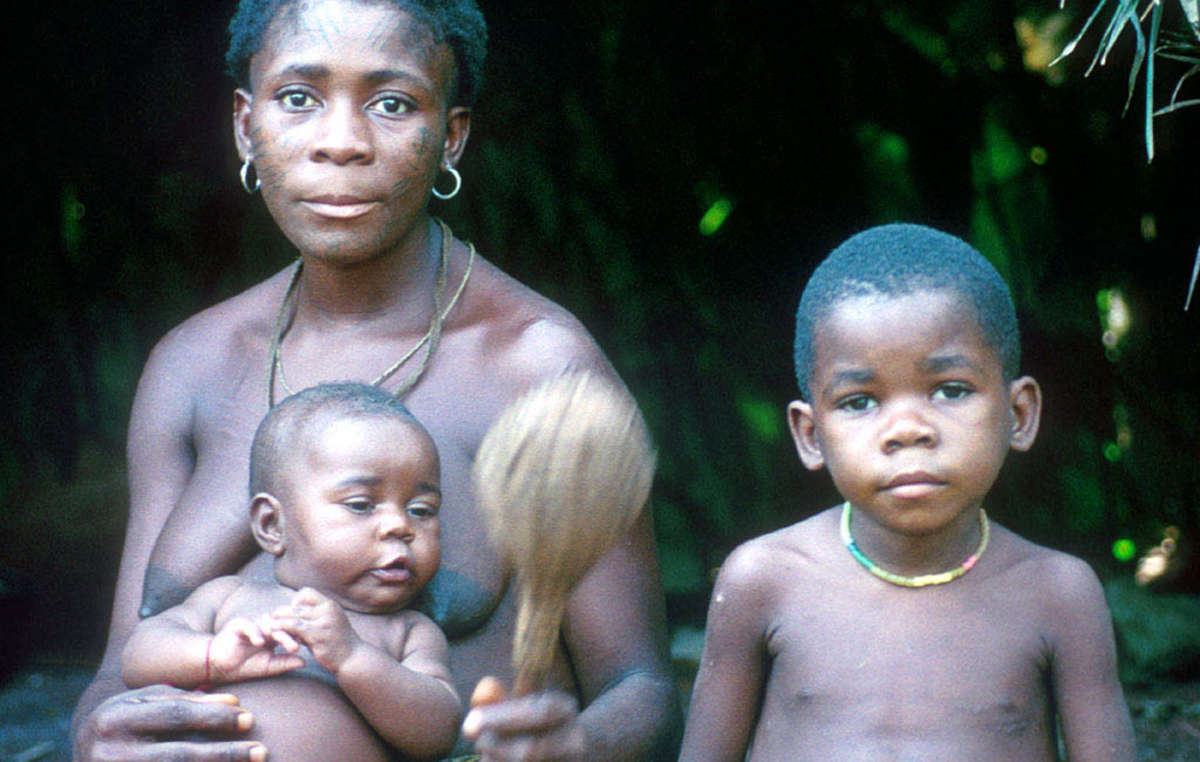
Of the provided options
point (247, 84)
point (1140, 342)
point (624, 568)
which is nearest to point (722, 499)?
point (1140, 342)

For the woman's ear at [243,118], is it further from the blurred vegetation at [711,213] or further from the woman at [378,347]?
the blurred vegetation at [711,213]

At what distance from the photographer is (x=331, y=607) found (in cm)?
209

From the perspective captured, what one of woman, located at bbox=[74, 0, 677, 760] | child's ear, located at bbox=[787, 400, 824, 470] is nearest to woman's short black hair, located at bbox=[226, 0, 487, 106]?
woman, located at bbox=[74, 0, 677, 760]

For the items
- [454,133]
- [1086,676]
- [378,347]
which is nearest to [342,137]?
[454,133]

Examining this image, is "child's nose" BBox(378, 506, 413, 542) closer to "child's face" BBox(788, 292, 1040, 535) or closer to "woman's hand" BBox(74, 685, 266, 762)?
"woman's hand" BBox(74, 685, 266, 762)

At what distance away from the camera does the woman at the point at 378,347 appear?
2430 mm

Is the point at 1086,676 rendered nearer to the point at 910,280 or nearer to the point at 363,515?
the point at 910,280

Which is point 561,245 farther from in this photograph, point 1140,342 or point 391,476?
point 391,476

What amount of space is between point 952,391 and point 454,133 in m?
1.01

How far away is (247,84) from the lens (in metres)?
2.62

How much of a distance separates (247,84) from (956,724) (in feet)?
4.88

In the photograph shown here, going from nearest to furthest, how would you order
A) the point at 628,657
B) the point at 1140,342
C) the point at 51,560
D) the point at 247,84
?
the point at 628,657
the point at 247,84
the point at 1140,342
the point at 51,560

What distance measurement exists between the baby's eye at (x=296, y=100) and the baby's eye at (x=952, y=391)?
1078 millimetres

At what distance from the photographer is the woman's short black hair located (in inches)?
100.0
